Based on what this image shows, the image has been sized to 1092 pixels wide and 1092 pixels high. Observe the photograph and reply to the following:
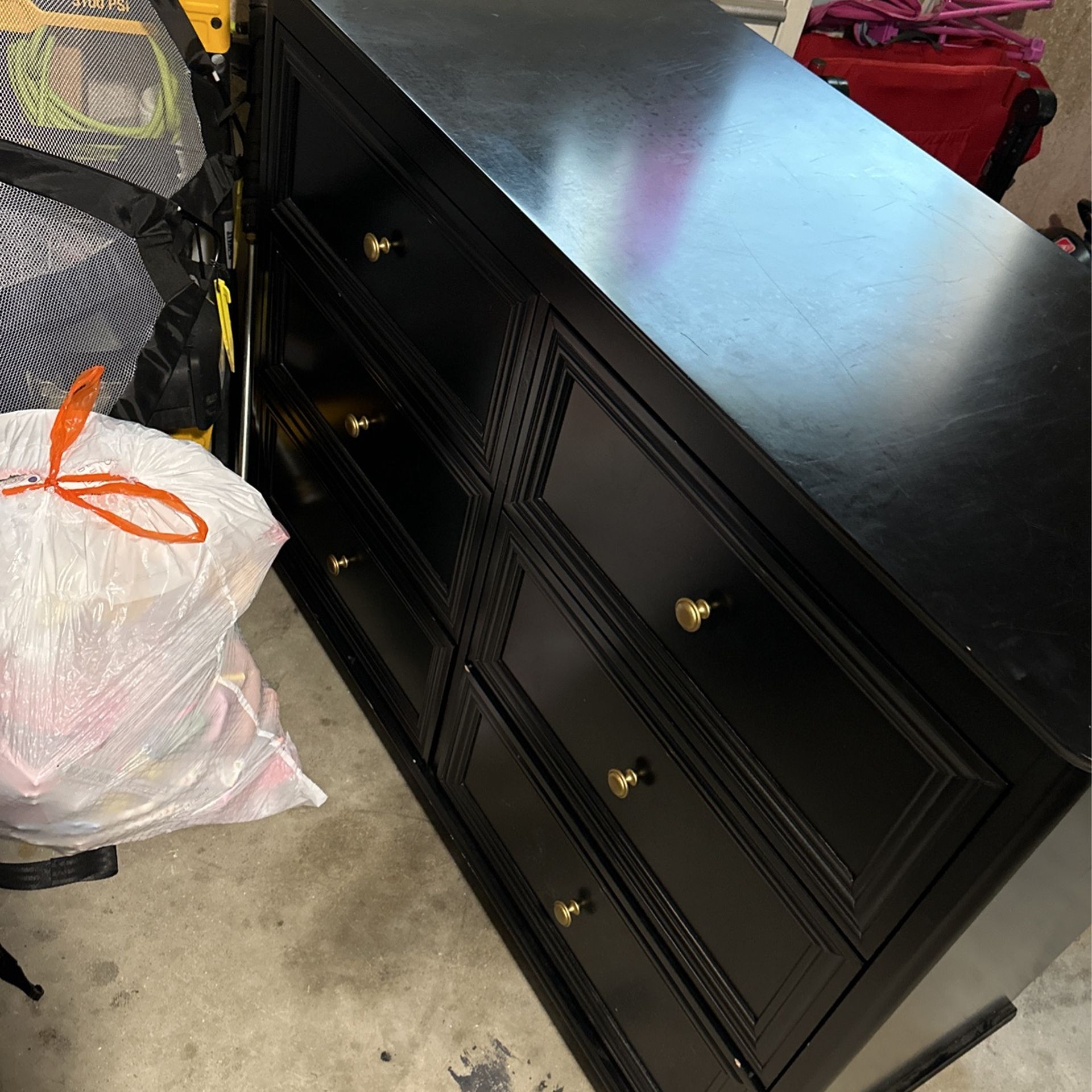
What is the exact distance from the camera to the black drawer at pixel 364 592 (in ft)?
4.33

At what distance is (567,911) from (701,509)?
55 cm

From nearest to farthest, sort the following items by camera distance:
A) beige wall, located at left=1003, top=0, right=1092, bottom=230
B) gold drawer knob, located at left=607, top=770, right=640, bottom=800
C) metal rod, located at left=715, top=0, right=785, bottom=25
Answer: gold drawer knob, located at left=607, top=770, right=640, bottom=800, metal rod, located at left=715, top=0, right=785, bottom=25, beige wall, located at left=1003, top=0, right=1092, bottom=230

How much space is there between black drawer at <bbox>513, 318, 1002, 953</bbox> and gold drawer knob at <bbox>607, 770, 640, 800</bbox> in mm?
117

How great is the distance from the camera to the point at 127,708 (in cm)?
112

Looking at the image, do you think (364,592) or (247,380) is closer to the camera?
(364,592)

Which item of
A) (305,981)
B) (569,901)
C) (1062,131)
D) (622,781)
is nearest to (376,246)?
(622,781)

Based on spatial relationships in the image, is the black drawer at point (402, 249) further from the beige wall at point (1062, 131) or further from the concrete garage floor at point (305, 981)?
the beige wall at point (1062, 131)

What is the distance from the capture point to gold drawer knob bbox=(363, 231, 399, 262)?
112 cm

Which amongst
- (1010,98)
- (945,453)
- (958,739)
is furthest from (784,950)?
(1010,98)

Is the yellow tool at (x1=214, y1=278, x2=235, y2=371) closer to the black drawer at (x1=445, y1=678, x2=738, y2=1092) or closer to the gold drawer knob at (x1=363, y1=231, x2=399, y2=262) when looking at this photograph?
the gold drawer knob at (x1=363, y1=231, x2=399, y2=262)

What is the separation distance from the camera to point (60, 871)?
1146mm

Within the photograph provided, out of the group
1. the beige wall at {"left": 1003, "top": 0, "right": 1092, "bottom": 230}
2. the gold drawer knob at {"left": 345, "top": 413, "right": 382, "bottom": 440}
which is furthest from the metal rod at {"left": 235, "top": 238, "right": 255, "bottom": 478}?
the beige wall at {"left": 1003, "top": 0, "right": 1092, "bottom": 230}

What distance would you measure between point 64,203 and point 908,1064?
1263 millimetres

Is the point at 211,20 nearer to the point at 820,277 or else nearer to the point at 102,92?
the point at 102,92
